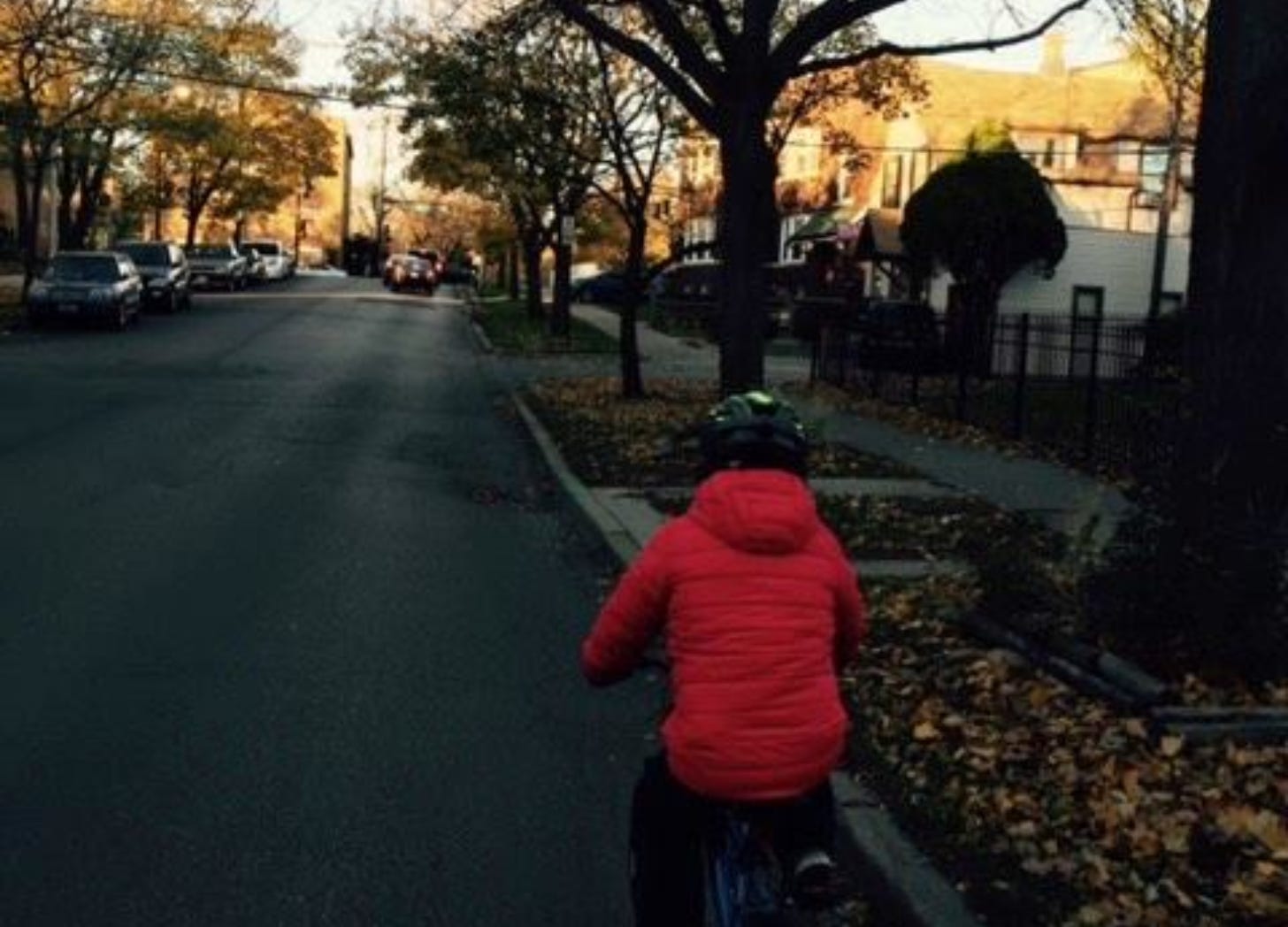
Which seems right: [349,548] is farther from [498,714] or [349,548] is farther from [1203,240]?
[1203,240]

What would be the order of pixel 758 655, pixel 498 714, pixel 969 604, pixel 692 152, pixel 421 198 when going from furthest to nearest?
pixel 421 198
pixel 692 152
pixel 969 604
pixel 498 714
pixel 758 655

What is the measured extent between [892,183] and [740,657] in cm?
5021

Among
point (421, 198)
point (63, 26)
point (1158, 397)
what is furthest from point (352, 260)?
point (1158, 397)

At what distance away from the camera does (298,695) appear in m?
6.92

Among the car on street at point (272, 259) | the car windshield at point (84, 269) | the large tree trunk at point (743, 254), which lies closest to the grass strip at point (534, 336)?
the car windshield at point (84, 269)

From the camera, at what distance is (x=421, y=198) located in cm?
12425

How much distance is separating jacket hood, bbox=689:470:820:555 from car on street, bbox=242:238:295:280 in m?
67.3

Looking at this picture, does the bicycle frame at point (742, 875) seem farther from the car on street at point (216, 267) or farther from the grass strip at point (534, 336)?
the car on street at point (216, 267)

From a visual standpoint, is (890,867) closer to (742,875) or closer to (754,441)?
(742,875)

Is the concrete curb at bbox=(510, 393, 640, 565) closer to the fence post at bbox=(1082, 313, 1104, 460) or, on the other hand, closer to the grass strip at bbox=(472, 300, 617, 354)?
the fence post at bbox=(1082, 313, 1104, 460)

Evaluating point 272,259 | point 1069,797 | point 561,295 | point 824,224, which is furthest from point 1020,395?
point 272,259

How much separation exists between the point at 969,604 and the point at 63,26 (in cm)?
2784

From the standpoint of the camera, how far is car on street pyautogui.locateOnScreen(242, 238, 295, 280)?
70106 mm

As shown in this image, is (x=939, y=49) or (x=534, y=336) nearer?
(x=939, y=49)
